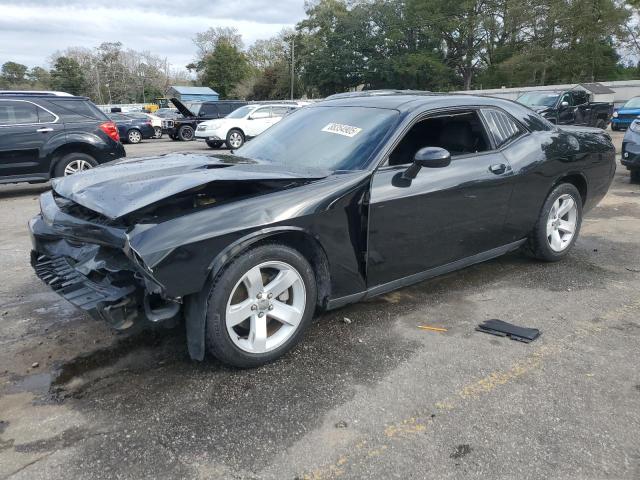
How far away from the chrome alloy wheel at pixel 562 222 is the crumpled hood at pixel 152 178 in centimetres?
258

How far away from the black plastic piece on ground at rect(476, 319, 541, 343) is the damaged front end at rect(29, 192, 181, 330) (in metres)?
2.10

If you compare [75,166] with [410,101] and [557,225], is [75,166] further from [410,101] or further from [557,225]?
[557,225]

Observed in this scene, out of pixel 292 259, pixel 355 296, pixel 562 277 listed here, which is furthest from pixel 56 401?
pixel 562 277

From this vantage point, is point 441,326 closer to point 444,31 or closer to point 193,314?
point 193,314

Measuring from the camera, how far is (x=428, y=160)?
336 cm

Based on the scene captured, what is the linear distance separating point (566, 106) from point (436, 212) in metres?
15.2

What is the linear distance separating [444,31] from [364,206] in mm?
52479

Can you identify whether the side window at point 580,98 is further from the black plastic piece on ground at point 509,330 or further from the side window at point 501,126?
the black plastic piece on ground at point 509,330

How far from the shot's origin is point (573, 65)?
39562mm

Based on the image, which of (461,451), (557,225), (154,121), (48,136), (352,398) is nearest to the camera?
(461,451)

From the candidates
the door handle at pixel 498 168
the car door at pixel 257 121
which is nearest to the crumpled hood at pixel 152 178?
the door handle at pixel 498 168

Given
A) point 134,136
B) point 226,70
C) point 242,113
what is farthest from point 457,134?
point 226,70

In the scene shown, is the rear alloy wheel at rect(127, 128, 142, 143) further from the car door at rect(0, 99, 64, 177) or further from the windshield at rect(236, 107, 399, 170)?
the windshield at rect(236, 107, 399, 170)

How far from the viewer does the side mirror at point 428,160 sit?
3365 mm
